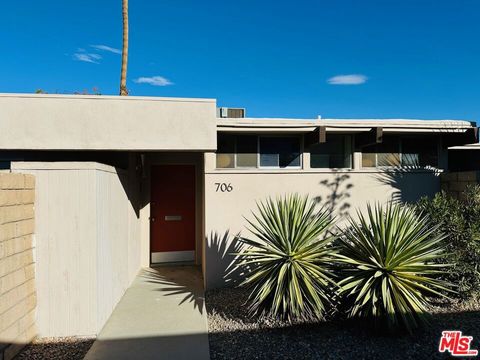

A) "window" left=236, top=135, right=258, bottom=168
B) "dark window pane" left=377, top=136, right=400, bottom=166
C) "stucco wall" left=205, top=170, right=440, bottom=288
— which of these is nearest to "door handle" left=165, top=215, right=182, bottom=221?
"stucco wall" left=205, top=170, right=440, bottom=288

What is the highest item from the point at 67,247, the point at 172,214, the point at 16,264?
the point at 172,214

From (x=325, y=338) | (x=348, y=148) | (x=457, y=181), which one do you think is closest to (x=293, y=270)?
(x=325, y=338)

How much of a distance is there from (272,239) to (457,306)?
333cm

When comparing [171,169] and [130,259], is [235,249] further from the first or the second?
[171,169]

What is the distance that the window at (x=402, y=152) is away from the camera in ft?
22.7

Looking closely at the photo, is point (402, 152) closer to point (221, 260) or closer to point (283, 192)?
point (283, 192)

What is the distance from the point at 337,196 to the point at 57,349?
562 cm

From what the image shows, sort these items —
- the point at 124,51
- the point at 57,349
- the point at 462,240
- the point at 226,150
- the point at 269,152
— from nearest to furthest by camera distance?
the point at 57,349
the point at 462,240
the point at 226,150
the point at 269,152
the point at 124,51

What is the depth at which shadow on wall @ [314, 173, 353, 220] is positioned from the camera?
6566 millimetres

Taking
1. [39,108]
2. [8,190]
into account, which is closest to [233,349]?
[8,190]

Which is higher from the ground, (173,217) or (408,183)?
(408,183)

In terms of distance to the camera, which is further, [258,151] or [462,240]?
[258,151]

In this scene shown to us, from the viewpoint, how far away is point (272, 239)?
185 inches

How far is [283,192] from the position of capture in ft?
21.2
